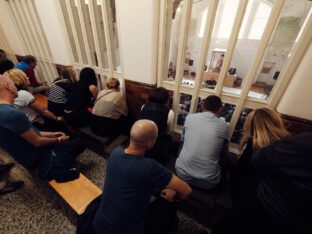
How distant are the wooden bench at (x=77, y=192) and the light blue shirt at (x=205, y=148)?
0.87 meters

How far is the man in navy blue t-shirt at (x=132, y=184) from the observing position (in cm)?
79

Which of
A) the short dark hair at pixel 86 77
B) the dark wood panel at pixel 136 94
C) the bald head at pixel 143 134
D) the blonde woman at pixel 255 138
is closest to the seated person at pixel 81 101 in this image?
the short dark hair at pixel 86 77

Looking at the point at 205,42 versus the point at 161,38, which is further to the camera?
the point at 161,38

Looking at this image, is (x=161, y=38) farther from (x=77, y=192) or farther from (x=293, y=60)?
(x=77, y=192)

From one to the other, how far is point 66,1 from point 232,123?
→ 274cm

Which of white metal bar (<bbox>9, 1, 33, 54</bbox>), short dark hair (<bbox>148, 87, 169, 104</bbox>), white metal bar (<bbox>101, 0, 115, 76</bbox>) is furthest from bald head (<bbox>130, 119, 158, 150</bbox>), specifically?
white metal bar (<bbox>9, 1, 33, 54</bbox>)

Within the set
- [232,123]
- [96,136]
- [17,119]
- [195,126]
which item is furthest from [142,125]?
[96,136]

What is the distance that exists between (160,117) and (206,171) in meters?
0.67

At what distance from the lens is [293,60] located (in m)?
1.08

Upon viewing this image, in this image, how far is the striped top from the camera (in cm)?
209

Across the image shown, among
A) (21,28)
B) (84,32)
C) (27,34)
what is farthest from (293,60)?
(21,28)

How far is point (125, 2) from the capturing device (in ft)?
5.19

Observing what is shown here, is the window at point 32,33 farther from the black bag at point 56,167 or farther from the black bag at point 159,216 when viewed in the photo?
the black bag at point 159,216

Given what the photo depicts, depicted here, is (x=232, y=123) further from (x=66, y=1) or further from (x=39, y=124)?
(x=66, y=1)
